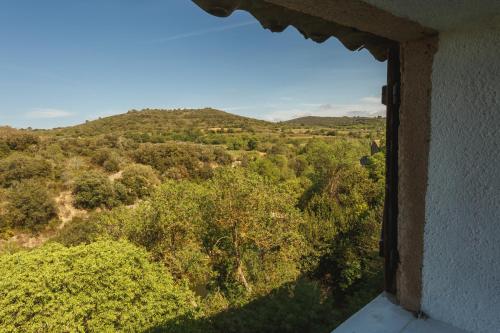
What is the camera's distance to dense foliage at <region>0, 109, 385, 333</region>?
8.52 m

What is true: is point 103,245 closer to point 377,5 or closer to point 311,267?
point 311,267

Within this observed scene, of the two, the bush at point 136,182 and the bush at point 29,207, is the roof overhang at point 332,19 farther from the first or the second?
the bush at point 136,182

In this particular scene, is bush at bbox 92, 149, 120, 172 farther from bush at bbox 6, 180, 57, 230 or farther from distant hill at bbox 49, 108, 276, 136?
distant hill at bbox 49, 108, 276, 136

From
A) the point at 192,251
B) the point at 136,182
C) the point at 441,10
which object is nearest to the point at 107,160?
the point at 136,182

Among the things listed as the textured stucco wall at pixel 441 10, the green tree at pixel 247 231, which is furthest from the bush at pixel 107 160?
the textured stucco wall at pixel 441 10

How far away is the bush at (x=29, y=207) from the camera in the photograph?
19.8 metres

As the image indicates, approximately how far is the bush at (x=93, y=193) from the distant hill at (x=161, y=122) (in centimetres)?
2862

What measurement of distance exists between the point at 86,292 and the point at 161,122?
197 ft

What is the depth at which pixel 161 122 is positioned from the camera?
65438 mm

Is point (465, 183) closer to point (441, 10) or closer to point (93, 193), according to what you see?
point (441, 10)

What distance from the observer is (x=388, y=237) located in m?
1.83

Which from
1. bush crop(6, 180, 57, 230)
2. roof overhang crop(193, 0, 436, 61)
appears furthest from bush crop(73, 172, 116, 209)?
roof overhang crop(193, 0, 436, 61)

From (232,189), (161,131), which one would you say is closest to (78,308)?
(232,189)

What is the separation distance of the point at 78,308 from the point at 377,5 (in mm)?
9580
